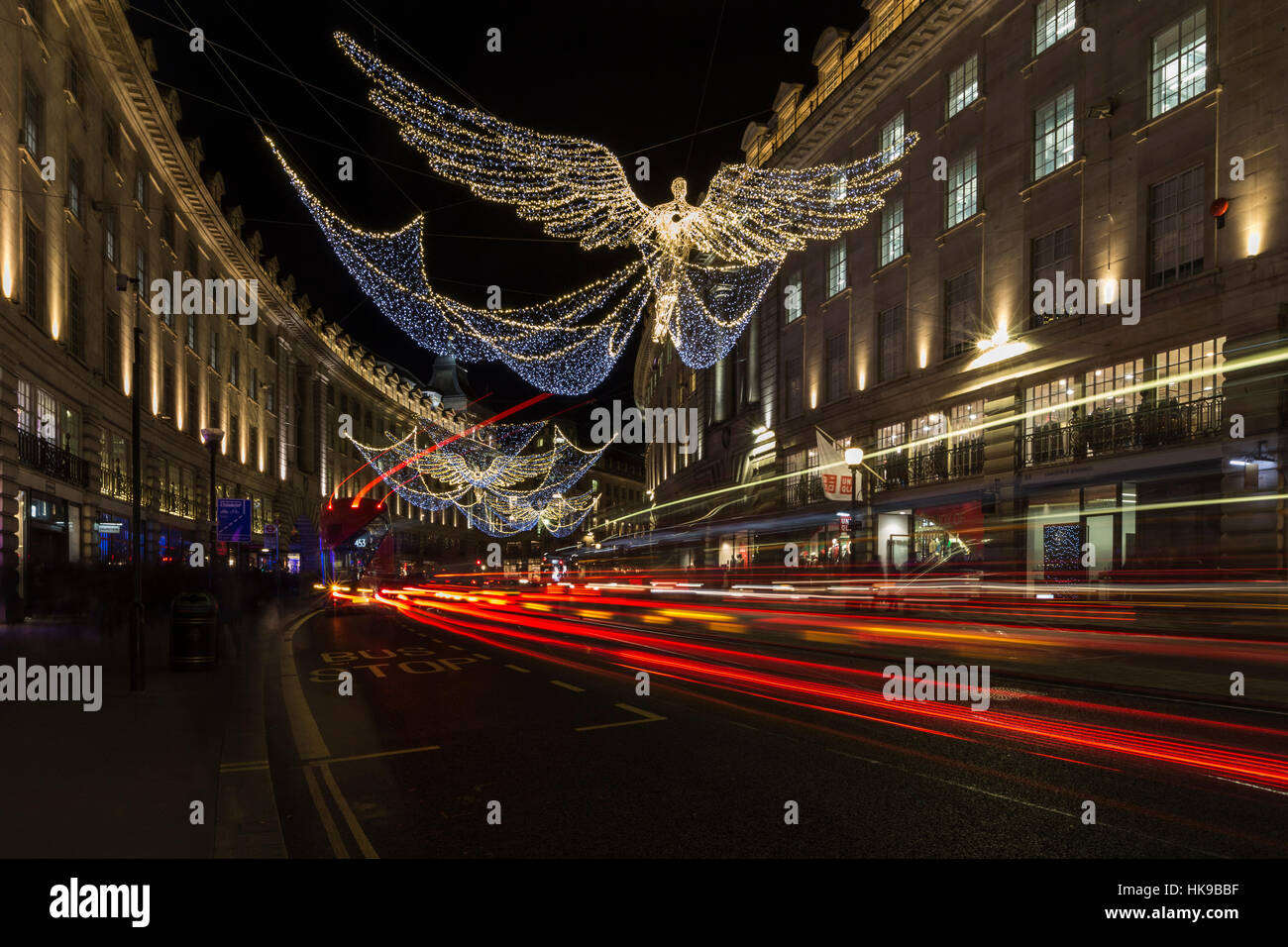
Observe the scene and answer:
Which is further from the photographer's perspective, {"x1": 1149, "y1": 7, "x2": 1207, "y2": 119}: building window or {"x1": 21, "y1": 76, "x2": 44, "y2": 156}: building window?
{"x1": 21, "y1": 76, "x2": 44, "y2": 156}: building window

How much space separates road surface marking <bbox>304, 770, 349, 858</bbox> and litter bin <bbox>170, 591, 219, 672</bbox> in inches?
274

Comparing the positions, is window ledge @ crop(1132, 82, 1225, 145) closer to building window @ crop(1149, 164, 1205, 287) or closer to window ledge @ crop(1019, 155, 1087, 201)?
building window @ crop(1149, 164, 1205, 287)

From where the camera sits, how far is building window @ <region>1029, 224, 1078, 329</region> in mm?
23750

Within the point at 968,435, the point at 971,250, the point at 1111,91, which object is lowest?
Result: the point at 968,435

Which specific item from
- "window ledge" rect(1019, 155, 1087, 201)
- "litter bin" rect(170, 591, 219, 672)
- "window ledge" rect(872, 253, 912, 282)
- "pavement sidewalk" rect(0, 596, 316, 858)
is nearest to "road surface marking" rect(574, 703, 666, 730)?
"pavement sidewalk" rect(0, 596, 316, 858)

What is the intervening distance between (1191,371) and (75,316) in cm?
3090

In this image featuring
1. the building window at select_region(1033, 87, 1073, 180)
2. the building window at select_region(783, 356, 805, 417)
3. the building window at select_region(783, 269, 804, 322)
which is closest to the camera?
the building window at select_region(1033, 87, 1073, 180)

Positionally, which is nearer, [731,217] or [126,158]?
[731,217]

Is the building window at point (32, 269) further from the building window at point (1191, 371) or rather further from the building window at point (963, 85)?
the building window at point (1191, 371)

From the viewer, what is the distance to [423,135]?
13.7m

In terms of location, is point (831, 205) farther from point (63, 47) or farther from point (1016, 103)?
point (63, 47)

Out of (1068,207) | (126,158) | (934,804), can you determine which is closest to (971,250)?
(1068,207)

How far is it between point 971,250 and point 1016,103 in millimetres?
4265

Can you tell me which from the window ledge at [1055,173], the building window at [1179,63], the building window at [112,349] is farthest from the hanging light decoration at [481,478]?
the building window at [1179,63]
